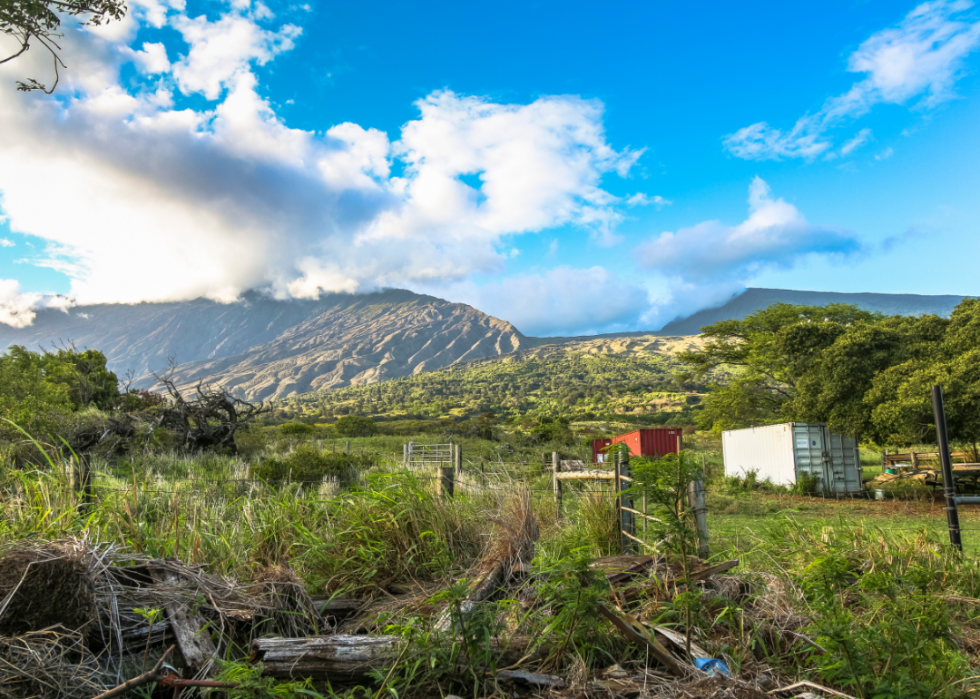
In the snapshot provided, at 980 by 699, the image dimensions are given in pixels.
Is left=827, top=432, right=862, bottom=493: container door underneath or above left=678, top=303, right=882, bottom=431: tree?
underneath

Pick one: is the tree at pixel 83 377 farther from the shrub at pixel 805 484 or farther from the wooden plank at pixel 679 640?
the shrub at pixel 805 484

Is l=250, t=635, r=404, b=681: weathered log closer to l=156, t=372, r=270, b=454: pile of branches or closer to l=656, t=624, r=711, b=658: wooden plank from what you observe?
l=656, t=624, r=711, b=658: wooden plank

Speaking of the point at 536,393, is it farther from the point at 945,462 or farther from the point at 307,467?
the point at 945,462

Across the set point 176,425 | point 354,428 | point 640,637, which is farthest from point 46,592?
point 354,428

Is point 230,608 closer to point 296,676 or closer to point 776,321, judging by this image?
point 296,676

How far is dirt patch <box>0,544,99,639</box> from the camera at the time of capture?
229cm

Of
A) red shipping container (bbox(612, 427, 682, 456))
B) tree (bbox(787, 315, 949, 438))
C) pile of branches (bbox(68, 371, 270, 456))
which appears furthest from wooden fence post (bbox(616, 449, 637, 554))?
red shipping container (bbox(612, 427, 682, 456))

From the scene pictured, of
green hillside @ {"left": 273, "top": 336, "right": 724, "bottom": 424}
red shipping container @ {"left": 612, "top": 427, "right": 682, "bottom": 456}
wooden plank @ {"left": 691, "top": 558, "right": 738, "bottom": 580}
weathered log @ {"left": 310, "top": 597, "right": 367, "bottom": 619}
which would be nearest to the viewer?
wooden plank @ {"left": 691, "top": 558, "right": 738, "bottom": 580}

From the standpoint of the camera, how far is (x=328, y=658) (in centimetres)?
248

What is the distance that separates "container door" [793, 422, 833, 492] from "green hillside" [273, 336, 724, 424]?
44583 millimetres

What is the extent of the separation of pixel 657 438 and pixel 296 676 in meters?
26.2

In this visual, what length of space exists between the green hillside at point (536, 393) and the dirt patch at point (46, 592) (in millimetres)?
61926

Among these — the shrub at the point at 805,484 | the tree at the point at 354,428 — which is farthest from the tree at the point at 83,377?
the shrub at the point at 805,484

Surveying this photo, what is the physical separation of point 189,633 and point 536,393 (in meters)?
121
